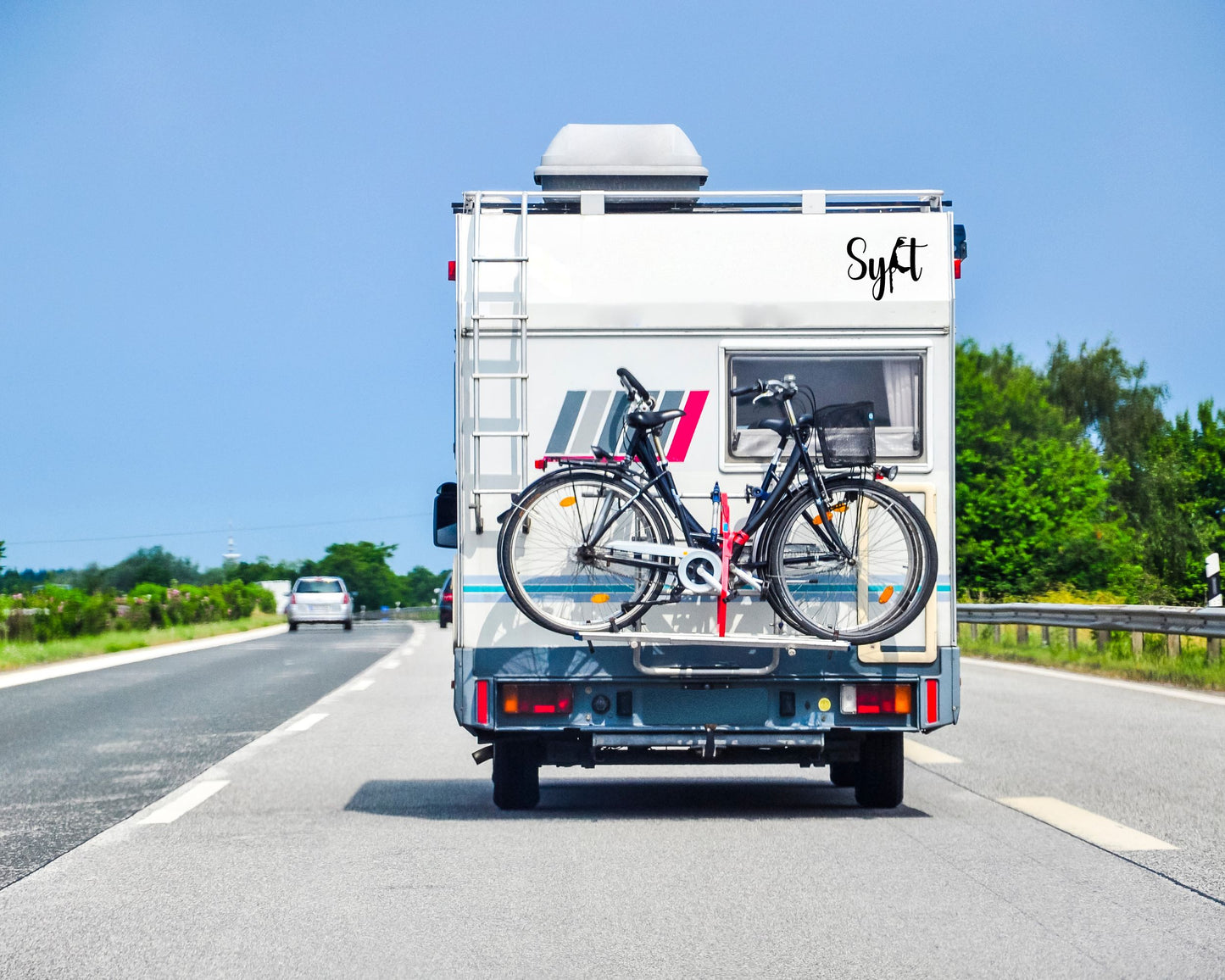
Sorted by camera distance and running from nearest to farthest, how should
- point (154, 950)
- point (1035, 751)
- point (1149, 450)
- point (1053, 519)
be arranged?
point (154, 950) → point (1035, 751) → point (1053, 519) → point (1149, 450)

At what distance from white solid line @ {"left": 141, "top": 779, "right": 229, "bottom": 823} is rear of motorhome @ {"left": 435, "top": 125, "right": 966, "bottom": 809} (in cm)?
182

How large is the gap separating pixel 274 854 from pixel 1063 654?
1603 cm

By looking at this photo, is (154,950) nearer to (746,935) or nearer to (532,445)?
(746,935)

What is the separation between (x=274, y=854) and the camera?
287 inches

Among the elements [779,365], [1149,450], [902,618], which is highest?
[1149,450]

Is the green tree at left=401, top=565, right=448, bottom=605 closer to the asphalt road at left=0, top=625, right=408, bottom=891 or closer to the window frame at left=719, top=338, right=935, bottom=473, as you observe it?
the asphalt road at left=0, top=625, right=408, bottom=891

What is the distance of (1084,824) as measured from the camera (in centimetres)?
794

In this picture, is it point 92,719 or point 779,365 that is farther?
point 92,719

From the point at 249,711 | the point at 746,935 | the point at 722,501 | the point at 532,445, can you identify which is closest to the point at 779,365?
the point at 722,501

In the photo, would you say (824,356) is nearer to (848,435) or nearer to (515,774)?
(848,435)

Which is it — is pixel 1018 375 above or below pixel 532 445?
above

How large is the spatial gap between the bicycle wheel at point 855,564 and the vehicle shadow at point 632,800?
1.26 metres

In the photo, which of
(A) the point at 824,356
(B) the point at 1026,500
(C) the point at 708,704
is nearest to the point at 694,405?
(A) the point at 824,356

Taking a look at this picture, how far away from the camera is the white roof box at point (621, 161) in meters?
8.68
